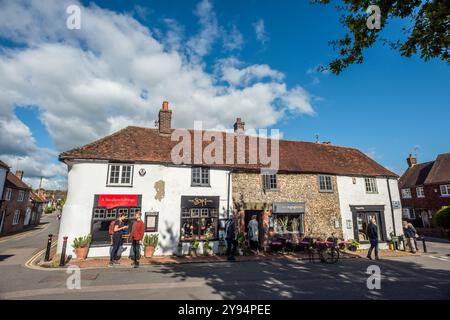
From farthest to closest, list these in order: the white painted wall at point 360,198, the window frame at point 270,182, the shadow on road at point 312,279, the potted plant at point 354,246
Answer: the white painted wall at point 360,198 < the window frame at point 270,182 < the potted plant at point 354,246 < the shadow on road at point 312,279

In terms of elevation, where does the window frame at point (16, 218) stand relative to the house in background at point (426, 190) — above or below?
below

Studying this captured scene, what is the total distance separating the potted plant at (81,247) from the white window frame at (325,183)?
47.5ft

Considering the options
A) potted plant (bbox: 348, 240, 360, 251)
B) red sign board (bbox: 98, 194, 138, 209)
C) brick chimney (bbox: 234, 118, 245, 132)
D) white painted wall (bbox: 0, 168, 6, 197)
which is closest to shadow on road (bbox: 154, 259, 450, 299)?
potted plant (bbox: 348, 240, 360, 251)

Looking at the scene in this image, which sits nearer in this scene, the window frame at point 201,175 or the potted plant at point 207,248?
the potted plant at point 207,248

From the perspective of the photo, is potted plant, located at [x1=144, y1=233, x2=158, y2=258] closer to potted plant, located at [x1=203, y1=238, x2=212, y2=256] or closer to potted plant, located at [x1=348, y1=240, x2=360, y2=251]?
potted plant, located at [x1=203, y1=238, x2=212, y2=256]

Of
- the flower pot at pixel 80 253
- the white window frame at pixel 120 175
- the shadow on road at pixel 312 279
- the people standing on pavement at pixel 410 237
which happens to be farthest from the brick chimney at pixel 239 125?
the flower pot at pixel 80 253

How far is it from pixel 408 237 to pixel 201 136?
15146 mm

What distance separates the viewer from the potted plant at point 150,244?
12.7m

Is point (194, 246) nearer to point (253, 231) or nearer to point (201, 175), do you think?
point (253, 231)

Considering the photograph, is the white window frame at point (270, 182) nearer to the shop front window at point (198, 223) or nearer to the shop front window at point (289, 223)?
the shop front window at point (289, 223)

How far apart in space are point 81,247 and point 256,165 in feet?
35.5

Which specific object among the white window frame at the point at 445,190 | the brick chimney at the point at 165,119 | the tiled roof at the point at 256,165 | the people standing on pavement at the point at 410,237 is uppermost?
the brick chimney at the point at 165,119

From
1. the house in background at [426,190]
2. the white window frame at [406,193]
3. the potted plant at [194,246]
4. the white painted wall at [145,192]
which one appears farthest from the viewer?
the white window frame at [406,193]

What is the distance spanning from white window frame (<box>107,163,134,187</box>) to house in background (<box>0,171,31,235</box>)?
19258 mm
